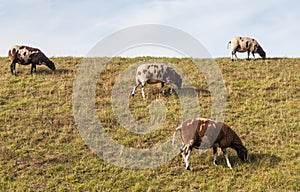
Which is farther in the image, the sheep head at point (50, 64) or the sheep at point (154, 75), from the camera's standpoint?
the sheep head at point (50, 64)

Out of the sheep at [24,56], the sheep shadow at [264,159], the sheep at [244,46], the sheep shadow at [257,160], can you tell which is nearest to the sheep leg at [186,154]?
the sheep shadow at [257,160]

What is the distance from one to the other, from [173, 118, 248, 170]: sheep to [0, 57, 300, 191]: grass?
0.49 m

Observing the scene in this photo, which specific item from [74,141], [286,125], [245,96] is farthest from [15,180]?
[245,96]

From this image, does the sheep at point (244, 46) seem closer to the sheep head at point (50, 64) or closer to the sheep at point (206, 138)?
the sheep head at point (50, 64)

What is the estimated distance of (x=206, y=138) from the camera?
16625 millimetres

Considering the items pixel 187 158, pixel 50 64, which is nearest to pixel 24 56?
pixel 50 64

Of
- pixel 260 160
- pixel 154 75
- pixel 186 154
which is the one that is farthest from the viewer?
pixel 154 75

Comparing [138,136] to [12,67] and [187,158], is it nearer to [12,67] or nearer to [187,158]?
[187,158]

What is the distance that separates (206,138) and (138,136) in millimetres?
3926

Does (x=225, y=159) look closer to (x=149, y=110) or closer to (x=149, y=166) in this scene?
(x=149, y=166)

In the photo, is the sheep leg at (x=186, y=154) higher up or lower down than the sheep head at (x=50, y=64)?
lower down

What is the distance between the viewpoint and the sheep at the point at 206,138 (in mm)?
16609

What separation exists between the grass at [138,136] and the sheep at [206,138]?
0.49 meters

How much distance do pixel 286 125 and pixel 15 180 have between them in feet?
41.5
